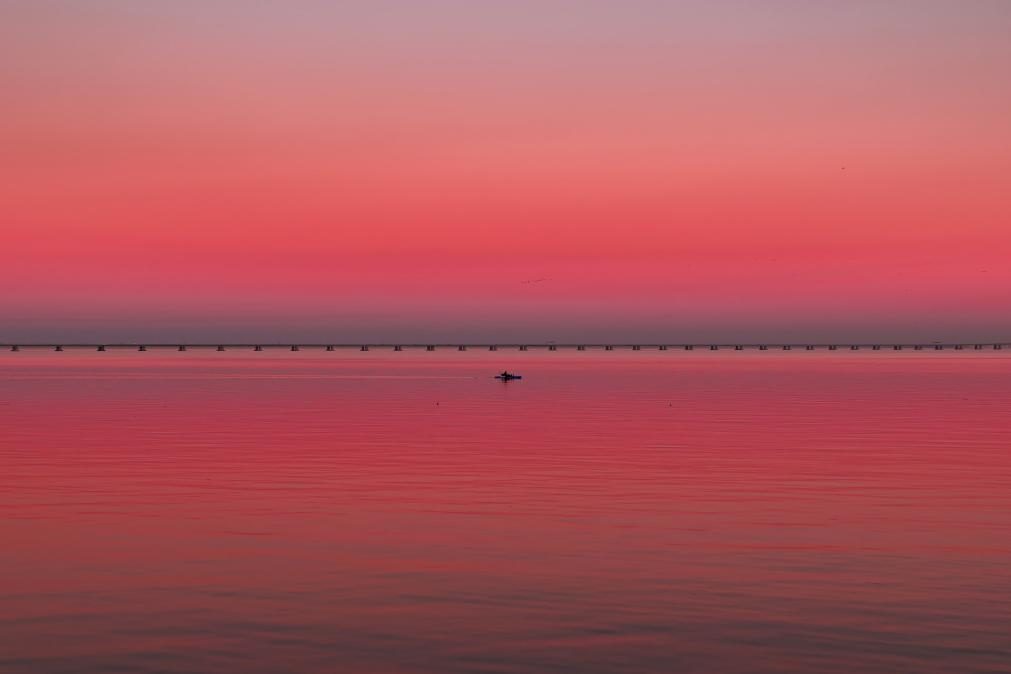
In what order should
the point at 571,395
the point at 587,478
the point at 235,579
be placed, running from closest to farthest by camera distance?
the point at 235,579
the point at 587,478
the point at 571,395

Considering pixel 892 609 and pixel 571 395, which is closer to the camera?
pixel 892 609

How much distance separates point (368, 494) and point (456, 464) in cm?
1107

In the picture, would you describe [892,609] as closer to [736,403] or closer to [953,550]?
[953,550]

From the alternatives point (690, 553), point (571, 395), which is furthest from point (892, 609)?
point (571, 395)

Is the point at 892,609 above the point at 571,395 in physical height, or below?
below

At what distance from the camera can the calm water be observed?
2241 cm

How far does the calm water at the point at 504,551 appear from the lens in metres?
22.4

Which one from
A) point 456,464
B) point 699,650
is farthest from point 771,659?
point 456,464

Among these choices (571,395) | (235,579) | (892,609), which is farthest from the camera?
(571,395)

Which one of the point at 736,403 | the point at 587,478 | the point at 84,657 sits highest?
the point at 736,403

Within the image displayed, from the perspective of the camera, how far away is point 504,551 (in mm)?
32438

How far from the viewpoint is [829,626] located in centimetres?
2389

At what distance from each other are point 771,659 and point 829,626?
2.73 m

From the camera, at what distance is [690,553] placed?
105ft
